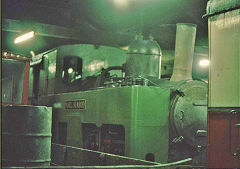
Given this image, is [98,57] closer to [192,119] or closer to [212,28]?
[192,119]

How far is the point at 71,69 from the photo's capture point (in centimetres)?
846

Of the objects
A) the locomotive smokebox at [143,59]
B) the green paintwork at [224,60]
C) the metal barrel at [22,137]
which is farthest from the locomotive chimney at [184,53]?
the metal barrel at [22,137]

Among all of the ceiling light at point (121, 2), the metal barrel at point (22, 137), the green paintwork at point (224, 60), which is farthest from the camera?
the ceiling light at point (121, 2)

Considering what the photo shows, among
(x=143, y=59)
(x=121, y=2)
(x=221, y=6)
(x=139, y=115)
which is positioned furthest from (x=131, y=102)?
(x=121, y=2)

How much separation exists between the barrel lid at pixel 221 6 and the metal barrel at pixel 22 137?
2598mm

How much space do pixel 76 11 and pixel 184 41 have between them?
232 inches

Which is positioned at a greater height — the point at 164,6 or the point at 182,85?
the point at 164,6

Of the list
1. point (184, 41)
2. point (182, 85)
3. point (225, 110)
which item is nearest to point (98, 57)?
point (184, 41)

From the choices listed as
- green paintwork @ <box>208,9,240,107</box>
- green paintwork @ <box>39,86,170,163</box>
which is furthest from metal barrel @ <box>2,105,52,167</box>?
green paintwork @ <box>208,9,240,107</box>

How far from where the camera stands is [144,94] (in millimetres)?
6055

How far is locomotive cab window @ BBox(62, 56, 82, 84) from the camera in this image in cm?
841

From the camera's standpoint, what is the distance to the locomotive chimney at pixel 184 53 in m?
7.24

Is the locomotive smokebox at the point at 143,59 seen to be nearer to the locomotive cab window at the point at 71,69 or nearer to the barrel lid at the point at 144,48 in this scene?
the barrel lid at the point at 144,48

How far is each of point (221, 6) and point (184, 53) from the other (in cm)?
314
